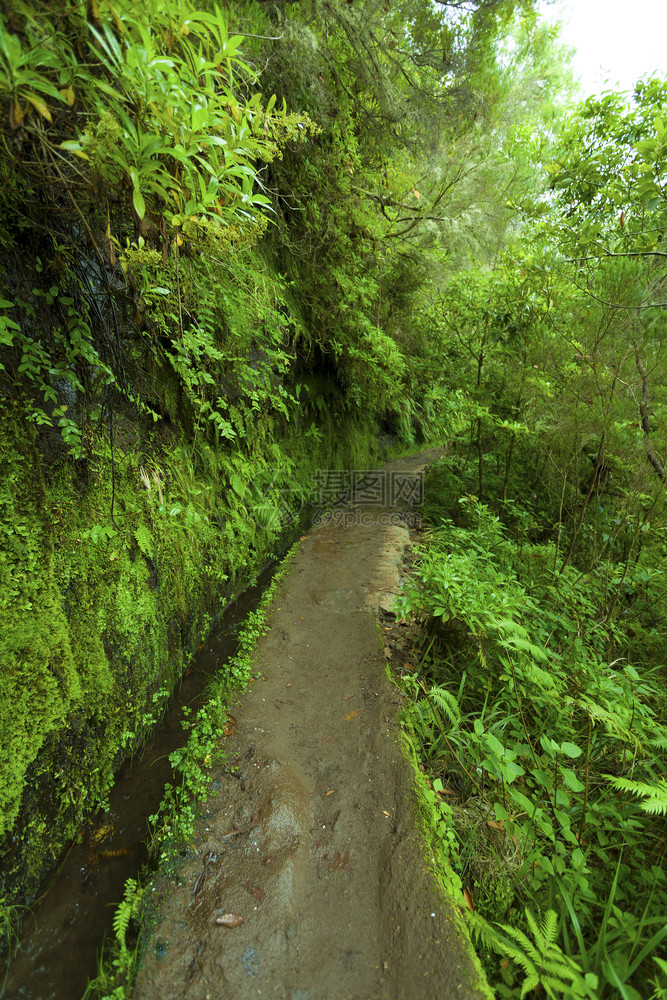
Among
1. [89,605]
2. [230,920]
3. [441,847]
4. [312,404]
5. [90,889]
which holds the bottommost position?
[441,847]

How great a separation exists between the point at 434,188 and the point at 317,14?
16.8 ft

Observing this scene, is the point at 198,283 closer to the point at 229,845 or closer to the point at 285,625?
the point at 285,625

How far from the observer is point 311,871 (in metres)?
2.36

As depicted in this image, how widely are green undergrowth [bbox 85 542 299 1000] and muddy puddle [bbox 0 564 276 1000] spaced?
78mm

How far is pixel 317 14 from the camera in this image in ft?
15.2

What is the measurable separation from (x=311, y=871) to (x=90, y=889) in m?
1.21

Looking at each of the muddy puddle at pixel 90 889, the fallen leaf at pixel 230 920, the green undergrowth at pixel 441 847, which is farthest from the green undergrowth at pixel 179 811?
the green undergrowth at pixel 441 847

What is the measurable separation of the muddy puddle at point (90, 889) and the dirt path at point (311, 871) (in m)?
0.32

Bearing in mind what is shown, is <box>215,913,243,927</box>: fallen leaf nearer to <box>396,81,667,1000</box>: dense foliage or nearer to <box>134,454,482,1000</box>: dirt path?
<box>134,454,482,1000</box>: dirt path

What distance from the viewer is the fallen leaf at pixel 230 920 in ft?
6.84

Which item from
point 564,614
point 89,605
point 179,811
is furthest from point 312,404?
point 179,811

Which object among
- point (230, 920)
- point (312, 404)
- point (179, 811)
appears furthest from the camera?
point (312, 404)

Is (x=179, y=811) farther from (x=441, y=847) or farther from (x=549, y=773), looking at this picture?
(x=549, y=773)

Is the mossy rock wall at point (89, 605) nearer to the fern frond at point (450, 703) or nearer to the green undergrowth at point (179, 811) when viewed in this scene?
the green undergrowth at point (179, 811)
